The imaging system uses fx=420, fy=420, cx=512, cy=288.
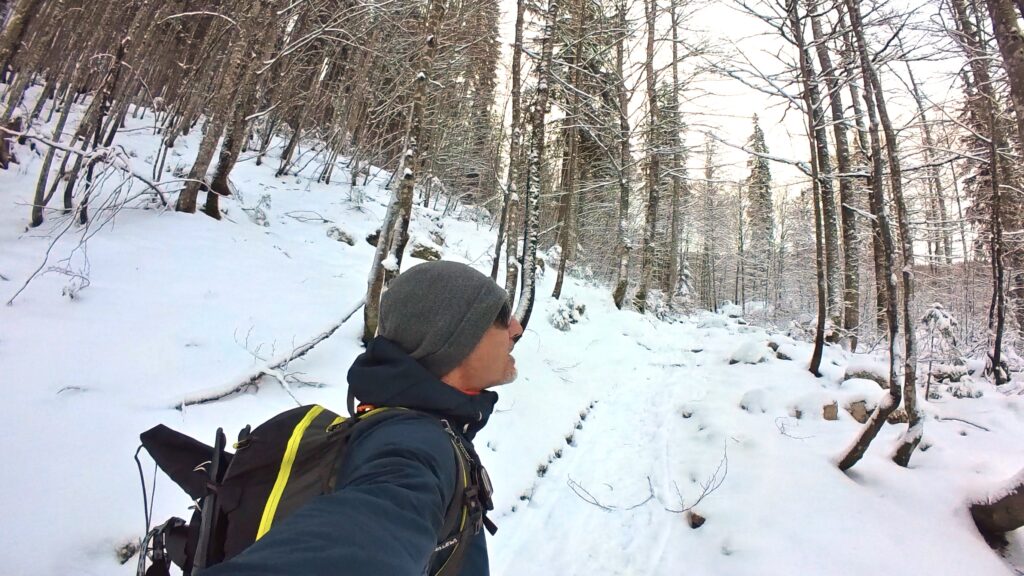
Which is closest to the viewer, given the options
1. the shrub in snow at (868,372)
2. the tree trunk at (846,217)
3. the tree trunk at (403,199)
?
the tree trunk at (403,199)

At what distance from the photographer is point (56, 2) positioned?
40.0 feet

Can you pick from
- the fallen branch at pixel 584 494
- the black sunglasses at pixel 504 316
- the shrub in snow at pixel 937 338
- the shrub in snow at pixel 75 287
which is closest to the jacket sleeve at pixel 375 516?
the black sunglasses at pixel 504 316

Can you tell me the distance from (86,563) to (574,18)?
47.7ft

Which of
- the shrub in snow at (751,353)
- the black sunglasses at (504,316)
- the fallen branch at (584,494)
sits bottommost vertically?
the fallen branch at (584,494)

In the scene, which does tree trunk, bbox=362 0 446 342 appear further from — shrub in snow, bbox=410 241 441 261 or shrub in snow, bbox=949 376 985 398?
shrub in snow, bbox=949 376 985 398

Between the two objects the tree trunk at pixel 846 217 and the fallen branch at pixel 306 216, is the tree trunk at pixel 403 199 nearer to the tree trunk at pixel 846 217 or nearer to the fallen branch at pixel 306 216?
the fallen branch at pixel 306 216

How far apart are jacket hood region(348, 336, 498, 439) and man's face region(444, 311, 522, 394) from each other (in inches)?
3.0

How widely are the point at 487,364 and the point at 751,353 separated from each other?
29.3 feet

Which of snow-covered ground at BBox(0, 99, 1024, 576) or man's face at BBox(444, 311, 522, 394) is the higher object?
man's face at BBox(444, 311, 522, 394)

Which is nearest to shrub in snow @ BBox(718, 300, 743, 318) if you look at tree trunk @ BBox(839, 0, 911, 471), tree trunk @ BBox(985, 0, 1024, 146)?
tree trunk @ BBox(839, 0, 911, 471)

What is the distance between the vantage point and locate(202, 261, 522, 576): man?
687 millimetres

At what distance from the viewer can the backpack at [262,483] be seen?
988 mm

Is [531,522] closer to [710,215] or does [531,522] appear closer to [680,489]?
[680,489]

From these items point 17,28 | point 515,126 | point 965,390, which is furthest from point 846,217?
point 17,28
